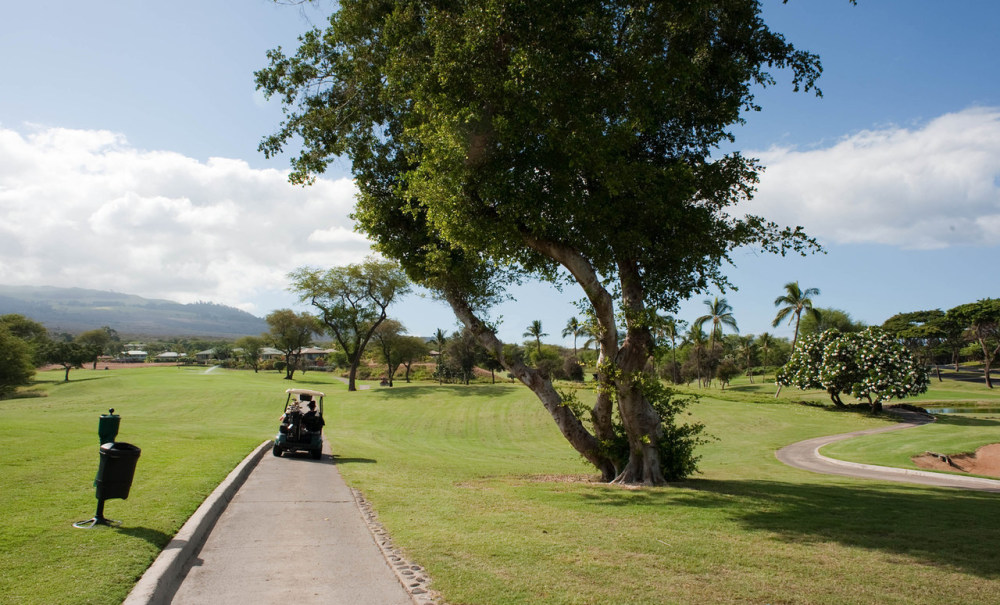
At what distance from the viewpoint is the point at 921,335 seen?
268 ft

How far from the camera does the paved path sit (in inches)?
202

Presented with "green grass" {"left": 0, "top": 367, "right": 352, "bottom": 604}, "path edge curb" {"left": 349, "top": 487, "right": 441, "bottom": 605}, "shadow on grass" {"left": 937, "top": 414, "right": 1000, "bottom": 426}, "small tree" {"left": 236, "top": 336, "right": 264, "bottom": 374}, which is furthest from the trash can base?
"small tree" {"left": 236, "top": 336, "right": 264, "bottom": 374}

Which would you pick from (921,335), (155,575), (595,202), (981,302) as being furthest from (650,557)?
(921,335)

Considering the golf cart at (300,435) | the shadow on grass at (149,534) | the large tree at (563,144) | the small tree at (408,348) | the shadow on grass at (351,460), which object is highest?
the large tree at (563,144)

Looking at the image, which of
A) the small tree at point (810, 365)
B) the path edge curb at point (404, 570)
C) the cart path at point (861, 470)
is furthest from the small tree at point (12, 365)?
the small tree at point (810, 365)

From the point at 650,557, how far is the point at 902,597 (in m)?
2.29

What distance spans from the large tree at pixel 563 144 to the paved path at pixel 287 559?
19.1 feet

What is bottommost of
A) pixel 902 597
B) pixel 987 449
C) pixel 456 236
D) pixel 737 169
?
pixel 987 449

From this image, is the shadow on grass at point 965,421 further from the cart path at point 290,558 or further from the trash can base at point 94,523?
the trash can base at point 94,523

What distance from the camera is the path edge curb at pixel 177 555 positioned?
190 inches

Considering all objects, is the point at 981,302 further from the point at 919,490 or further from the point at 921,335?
the point at 919,490

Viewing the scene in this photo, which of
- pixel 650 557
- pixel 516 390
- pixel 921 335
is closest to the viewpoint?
pixel 650 557

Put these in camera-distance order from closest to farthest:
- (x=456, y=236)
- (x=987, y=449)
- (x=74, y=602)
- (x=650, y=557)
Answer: (x=74, y=602), (x=650, y=557), (x=456, y=236), (x=987, y=449)

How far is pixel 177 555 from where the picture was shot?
5.84m
